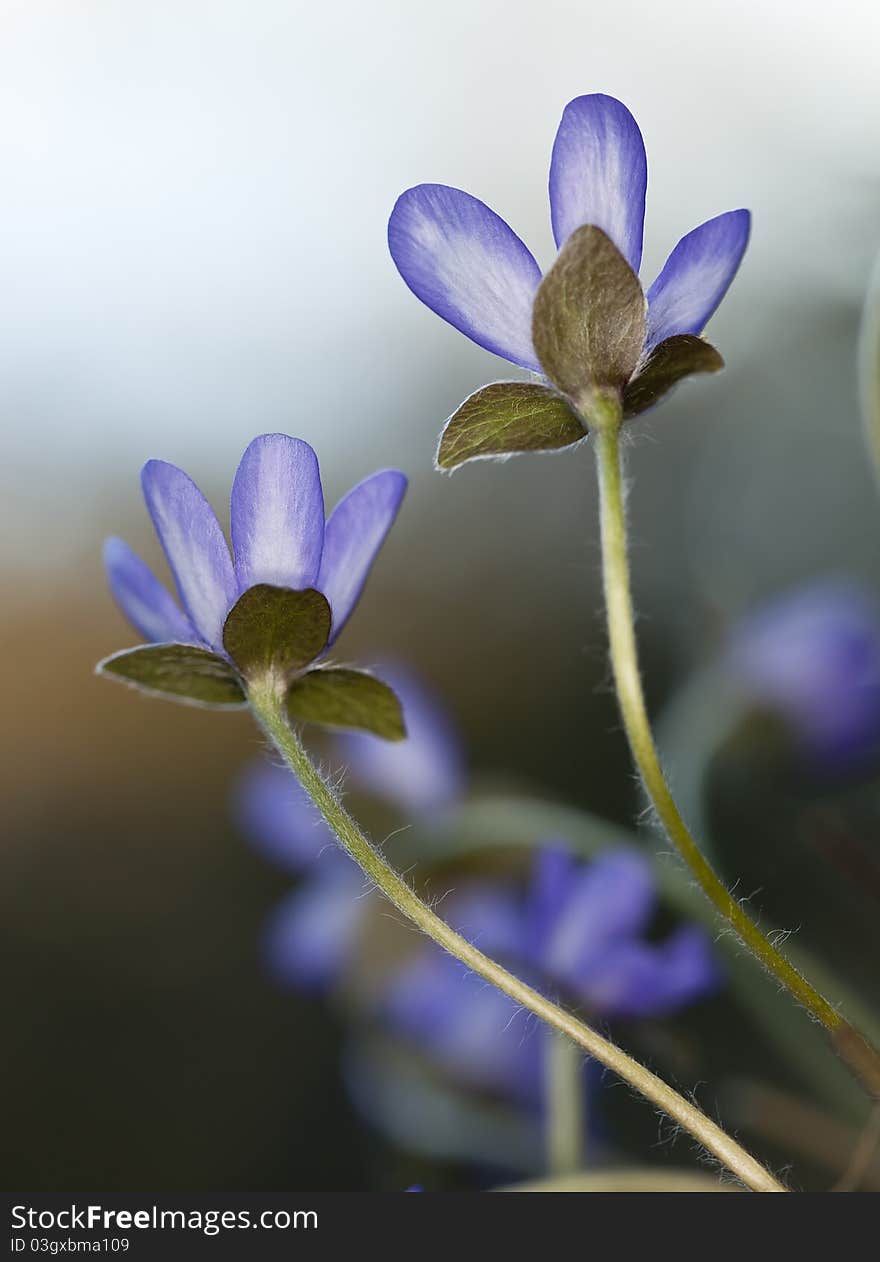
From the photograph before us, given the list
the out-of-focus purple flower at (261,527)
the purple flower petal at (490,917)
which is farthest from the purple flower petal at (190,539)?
the purple flower petal at (490,917)

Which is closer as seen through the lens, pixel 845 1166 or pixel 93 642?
pixel 845 1166

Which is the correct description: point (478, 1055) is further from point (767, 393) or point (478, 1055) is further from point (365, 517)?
point (767, 393)

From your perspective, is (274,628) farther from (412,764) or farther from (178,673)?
(412,764)

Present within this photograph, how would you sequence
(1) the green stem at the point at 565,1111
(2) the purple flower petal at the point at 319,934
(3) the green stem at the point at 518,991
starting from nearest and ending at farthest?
(3) the green stem at the point at 518,991 < (1) the green stem at the point at 565,1111 < (2) the purple flower petal at the point at 319,934

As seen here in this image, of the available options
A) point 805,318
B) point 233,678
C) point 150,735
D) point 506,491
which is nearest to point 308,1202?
point 233,678

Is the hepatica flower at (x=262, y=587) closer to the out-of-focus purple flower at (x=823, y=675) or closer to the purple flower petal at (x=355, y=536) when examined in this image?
the purple flower petal at (x=355, y=536)

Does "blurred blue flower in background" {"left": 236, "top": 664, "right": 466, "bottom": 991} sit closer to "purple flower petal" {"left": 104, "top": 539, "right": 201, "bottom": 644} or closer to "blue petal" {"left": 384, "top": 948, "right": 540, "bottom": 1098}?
"blue petal" {"left": 384, "top": 948, "right": 540, "bottom": 1098}
